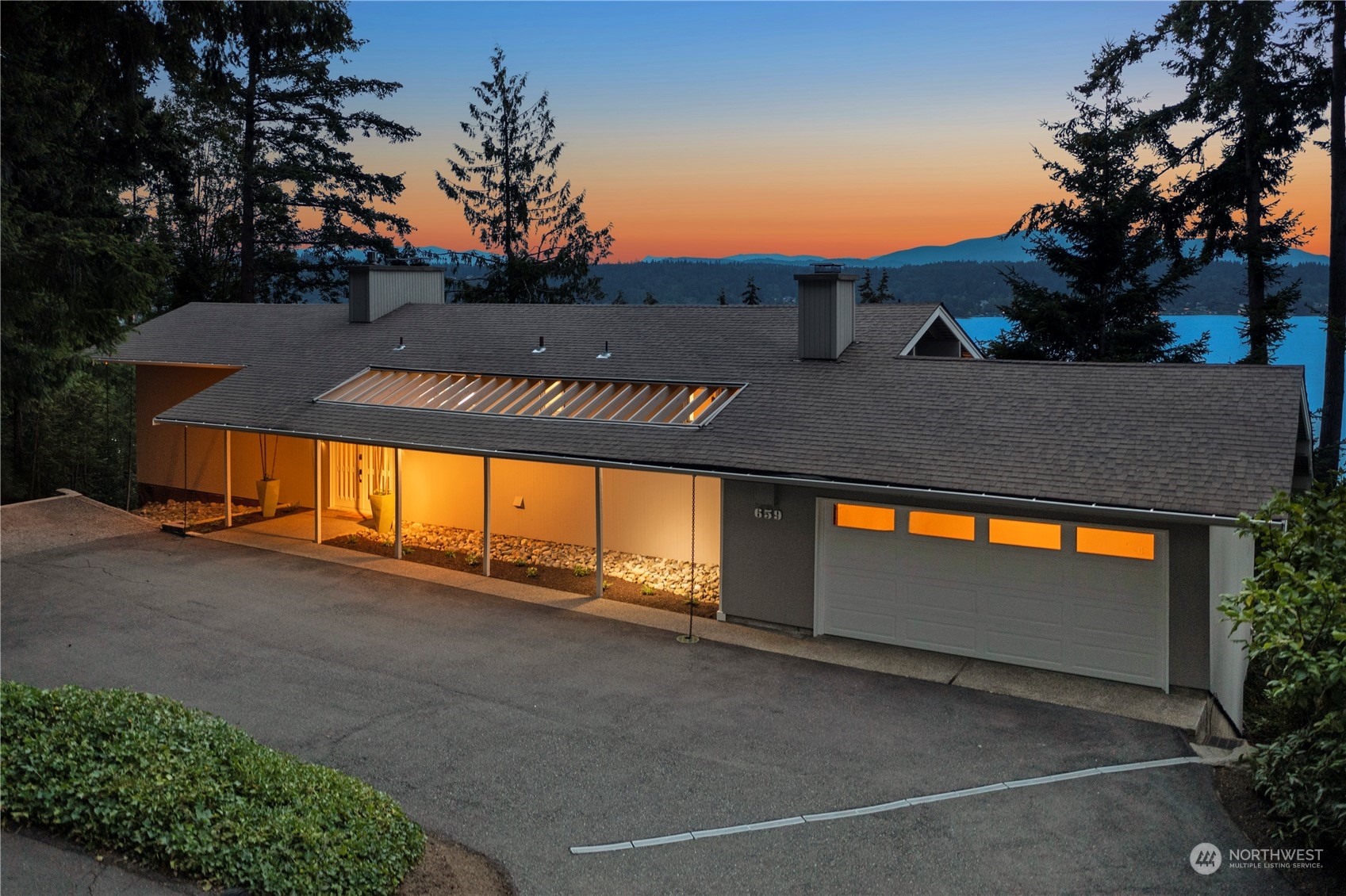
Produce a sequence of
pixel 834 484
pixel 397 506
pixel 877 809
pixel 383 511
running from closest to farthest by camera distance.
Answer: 1. pixel 877 809
2. pixel 834 484
3. pixel 397 506
4. pixel 383 511

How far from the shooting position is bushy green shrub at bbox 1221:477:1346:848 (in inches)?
259

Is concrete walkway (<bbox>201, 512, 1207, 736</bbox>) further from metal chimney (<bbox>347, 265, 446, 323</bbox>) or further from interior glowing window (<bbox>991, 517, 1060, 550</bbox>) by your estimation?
metal chimney (<bbox>347, 265, 446, 323</bbox>)

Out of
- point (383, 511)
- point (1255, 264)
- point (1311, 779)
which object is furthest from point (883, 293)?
point (1311, 779)

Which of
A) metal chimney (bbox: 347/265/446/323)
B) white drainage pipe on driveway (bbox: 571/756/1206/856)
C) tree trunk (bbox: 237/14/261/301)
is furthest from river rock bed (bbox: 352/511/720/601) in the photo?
tree trunk (bbox: 237/14/261/301)

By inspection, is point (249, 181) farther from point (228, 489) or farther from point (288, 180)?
point (228, 489)

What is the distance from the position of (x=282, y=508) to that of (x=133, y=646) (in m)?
8.55

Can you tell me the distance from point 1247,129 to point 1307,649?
21.8 metres

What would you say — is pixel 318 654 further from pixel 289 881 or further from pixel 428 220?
pixel 428 220

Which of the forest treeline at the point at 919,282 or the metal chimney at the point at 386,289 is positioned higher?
the forest treeline at the point at 919,282

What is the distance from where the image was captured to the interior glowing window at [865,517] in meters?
11.8

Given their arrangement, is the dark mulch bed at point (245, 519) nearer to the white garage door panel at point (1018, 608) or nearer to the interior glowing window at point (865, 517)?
the interior glowing window at point (865, 517)

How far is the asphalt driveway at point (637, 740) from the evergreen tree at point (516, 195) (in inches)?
1072

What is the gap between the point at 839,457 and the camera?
11797 millimetres

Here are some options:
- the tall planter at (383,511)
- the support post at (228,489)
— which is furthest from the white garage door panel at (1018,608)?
the support post at (228,489)
